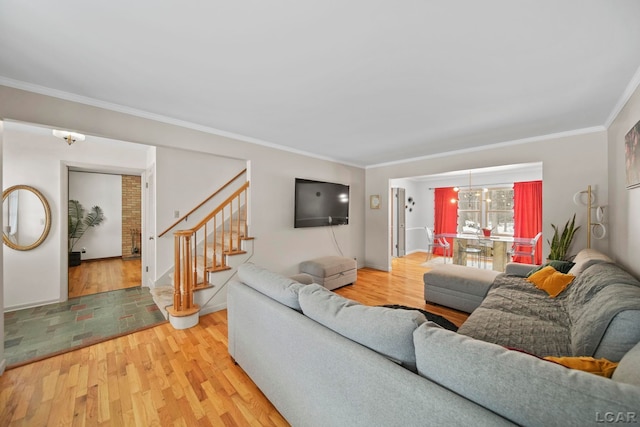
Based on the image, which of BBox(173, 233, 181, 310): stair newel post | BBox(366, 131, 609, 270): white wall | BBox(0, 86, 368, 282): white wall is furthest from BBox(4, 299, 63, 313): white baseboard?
BBox(366, 131, 609, 270): white wall

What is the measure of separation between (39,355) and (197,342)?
1286mm

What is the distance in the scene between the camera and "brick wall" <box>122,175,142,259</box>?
20.2 feet

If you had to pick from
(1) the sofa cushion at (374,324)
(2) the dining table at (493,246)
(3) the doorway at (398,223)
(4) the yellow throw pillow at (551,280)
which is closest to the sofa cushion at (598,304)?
(4) the yellow throw pillow at (551,280)

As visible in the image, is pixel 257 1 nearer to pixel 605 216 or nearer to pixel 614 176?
pixel 614 176

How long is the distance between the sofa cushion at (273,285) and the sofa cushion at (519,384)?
82cm

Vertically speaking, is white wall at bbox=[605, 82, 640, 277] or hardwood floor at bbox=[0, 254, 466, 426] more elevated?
white wall at bbox=[605, 82, 640, 277]

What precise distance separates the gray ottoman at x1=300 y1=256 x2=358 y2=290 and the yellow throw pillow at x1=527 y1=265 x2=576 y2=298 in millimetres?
2376

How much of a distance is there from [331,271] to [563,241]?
10.0 feet

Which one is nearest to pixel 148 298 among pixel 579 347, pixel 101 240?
pixel 101 240

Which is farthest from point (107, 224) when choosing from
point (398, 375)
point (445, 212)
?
point (445, 212)

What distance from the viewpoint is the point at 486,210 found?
21.4 feet

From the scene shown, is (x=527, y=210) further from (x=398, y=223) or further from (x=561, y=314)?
(x=561, y=314)

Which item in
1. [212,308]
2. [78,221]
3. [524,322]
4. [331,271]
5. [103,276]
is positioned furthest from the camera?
[78,221]

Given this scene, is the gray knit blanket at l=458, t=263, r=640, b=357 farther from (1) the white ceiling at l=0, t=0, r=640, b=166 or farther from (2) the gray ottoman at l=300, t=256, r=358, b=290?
(2) the gray ottoman at l=300, t=256, r=358, b=290
